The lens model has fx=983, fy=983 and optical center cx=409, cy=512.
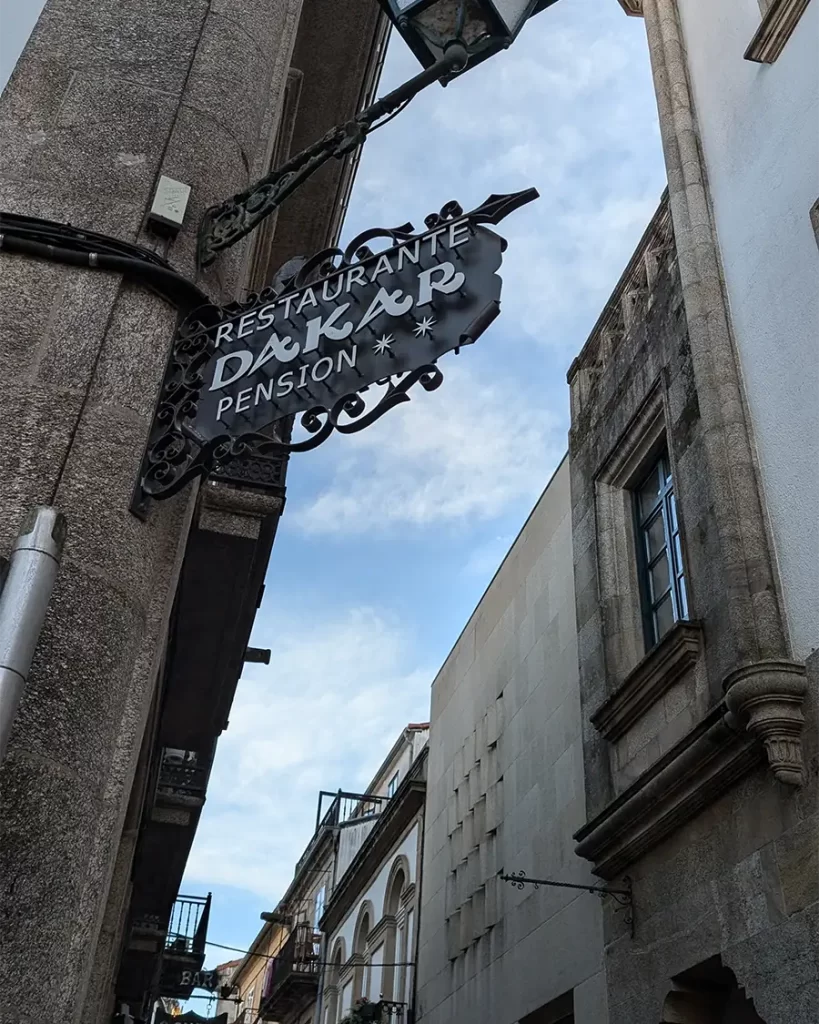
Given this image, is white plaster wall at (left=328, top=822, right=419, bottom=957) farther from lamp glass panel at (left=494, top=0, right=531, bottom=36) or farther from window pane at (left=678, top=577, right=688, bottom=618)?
lamp glass panel at (left=494, top=0, right=531, bottom=36)

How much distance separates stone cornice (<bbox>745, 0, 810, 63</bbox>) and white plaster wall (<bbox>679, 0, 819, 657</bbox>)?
9 cm

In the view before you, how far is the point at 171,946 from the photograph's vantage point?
64.5 feet

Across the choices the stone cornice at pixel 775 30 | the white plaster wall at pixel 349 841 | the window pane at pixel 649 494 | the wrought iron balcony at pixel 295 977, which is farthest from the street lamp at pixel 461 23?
the wrought iron balcony at pixel 295 977

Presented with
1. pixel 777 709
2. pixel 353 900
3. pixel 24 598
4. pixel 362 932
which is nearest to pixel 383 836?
pixel 362 932

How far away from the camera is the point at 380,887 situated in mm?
21172

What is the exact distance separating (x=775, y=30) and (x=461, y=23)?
6778mm

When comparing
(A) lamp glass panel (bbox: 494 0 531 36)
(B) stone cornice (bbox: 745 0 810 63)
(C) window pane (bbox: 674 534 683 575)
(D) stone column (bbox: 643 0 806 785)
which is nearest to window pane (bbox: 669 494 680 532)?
(C) window pane (bbox: 674 534 683 575)

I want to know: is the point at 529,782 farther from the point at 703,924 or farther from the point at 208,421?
the point at 208,421

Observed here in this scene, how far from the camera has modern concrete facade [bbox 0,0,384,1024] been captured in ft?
9.01

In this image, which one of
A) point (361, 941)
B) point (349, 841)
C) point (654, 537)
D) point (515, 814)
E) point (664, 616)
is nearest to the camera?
point (664, 616)

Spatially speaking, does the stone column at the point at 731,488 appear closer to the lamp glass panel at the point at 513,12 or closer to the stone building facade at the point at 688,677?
the stone building facade at the point at 688,677

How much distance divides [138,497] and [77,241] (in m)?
1.17

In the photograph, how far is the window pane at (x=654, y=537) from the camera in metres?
10.0

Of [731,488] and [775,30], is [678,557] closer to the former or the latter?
[731,488]
